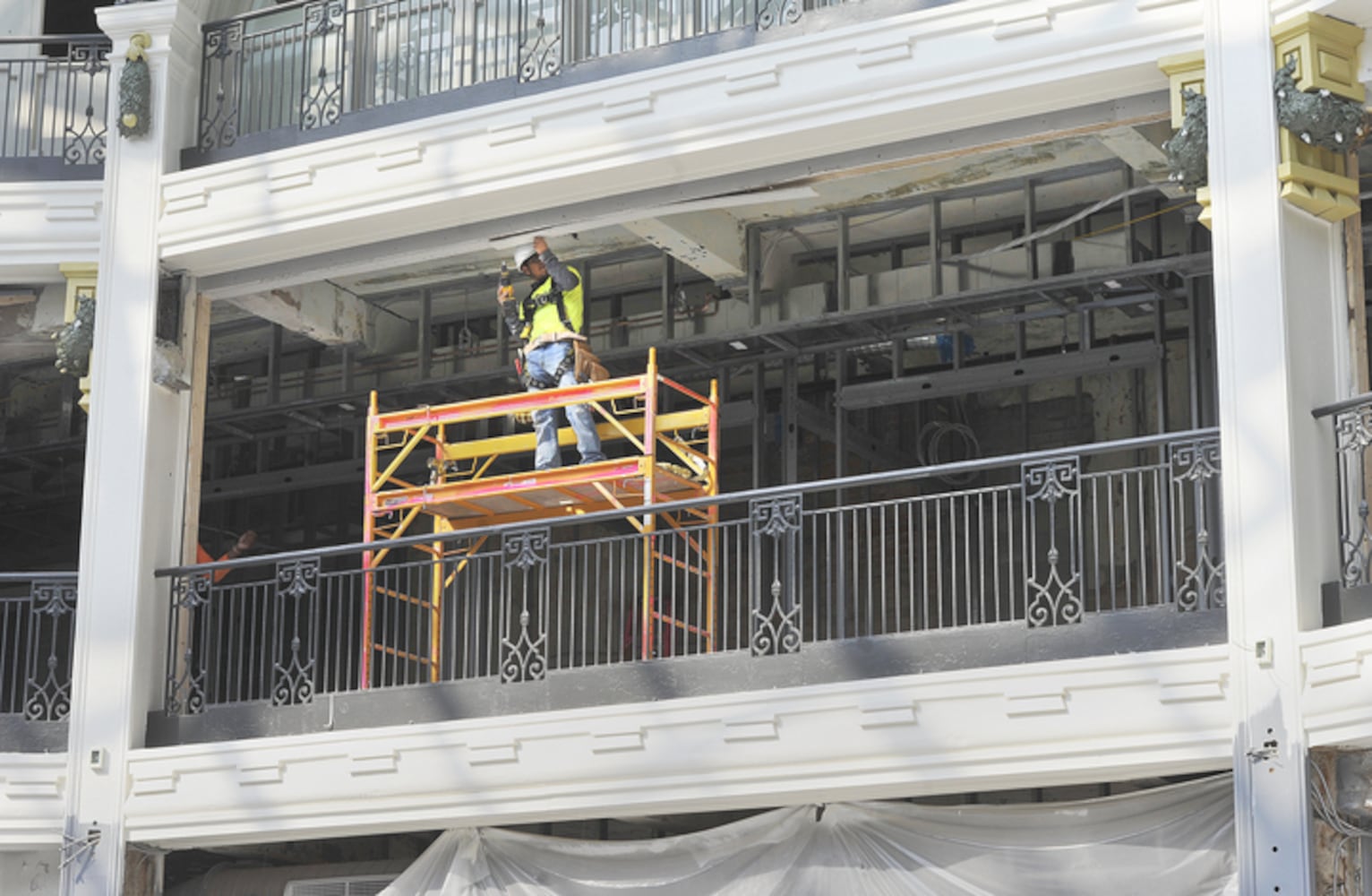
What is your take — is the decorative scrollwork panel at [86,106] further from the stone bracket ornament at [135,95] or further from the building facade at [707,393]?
the stone bracket ornament at [135,95]

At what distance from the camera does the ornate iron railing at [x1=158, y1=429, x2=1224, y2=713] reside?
42.9 feet

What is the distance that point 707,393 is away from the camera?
64.4 ft

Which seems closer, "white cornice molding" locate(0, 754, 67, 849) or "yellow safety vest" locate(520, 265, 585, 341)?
"white cornice molding" locate(0, 754, 67, 849)

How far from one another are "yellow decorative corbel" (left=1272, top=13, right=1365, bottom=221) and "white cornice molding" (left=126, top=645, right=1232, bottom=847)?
2685mm

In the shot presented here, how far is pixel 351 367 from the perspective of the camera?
19125 millimetres

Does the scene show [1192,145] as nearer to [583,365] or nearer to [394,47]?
[583,365]

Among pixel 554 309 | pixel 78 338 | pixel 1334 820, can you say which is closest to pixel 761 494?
pixel 554 309

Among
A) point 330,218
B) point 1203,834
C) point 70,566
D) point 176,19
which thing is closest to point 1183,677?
point 1203,834

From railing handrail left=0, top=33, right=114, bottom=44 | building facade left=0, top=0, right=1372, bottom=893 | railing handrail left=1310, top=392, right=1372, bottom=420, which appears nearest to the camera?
railing handrail left=1310, top=392, right=1372, bottom=420

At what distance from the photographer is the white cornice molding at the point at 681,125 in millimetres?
13211

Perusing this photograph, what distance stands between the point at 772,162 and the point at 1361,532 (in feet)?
15.2

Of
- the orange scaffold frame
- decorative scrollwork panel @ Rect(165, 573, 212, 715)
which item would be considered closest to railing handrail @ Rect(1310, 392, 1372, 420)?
the orange scaffold frame

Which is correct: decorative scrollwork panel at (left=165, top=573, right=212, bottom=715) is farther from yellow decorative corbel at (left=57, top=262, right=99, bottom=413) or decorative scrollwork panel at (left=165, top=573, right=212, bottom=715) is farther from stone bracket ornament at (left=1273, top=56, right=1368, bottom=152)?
stone bracket ornament at (left=1273, top=56, right=1368, bottom=152)

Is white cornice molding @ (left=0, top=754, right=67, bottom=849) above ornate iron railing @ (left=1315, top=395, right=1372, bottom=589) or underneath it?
underneath
